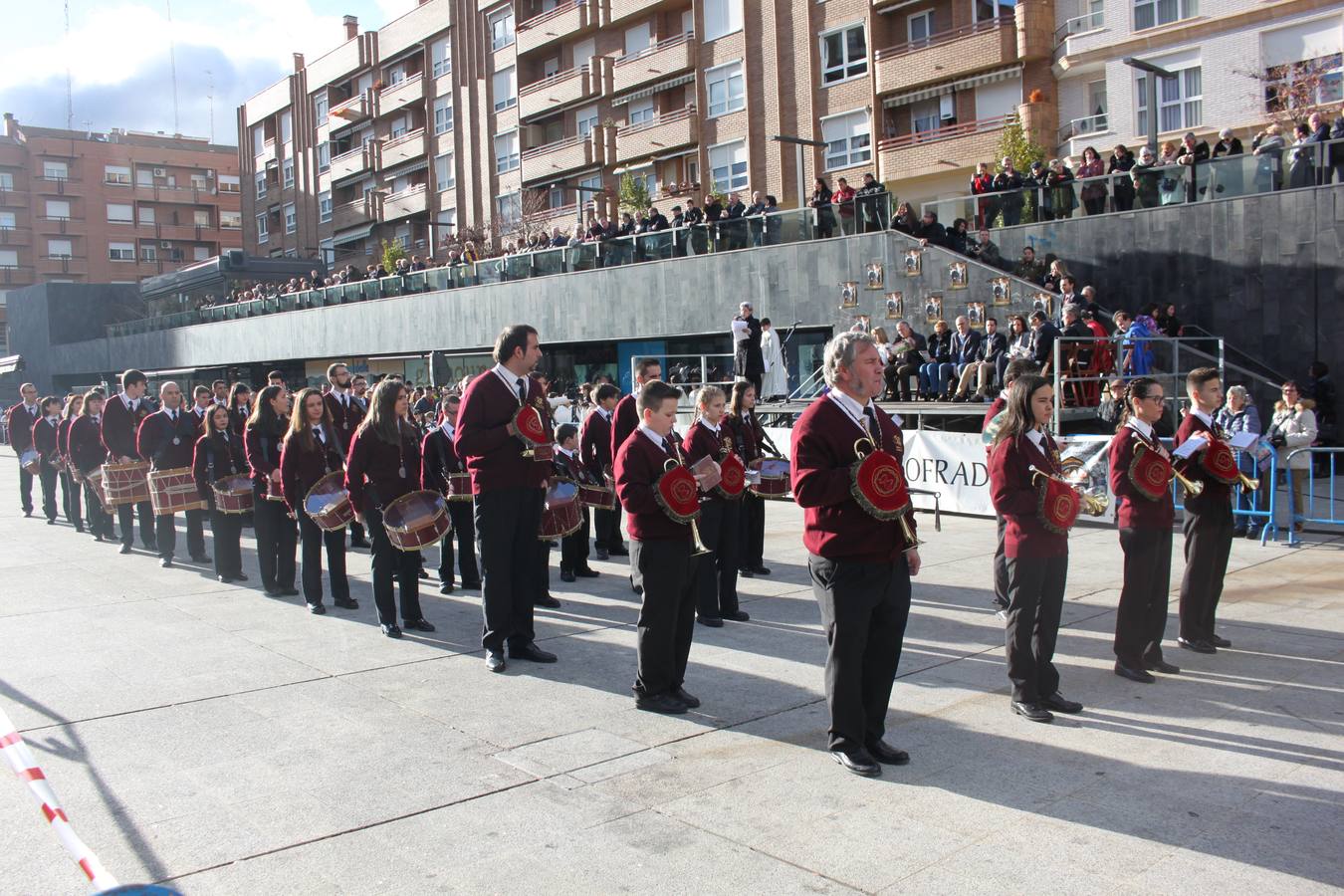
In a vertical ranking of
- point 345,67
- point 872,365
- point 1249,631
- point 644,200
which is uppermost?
point 345,67

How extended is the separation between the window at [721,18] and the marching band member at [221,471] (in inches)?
1182

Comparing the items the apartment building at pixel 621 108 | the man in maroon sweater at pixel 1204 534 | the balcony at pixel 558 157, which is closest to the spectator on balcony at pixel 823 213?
the apartment building at pixel 621 108

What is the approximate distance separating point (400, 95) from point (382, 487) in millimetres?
50620

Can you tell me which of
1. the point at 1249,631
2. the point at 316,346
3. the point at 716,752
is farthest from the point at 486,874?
the point at 316,346

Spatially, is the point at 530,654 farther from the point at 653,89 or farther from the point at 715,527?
the point at 653,89

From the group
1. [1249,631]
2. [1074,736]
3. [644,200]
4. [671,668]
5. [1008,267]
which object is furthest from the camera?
[644,200]

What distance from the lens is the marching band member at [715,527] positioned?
848 centimetres

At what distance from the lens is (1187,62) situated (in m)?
26.9

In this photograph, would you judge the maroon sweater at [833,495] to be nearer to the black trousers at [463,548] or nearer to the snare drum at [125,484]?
the black trousers at [463,548]

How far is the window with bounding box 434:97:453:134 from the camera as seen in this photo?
170 feet

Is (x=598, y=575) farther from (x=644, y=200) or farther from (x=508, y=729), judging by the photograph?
(x=644, y=200)

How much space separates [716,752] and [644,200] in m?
34.0

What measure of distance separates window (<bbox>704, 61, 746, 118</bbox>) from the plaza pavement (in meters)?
31.2

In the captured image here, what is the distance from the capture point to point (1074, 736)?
5.75 m
